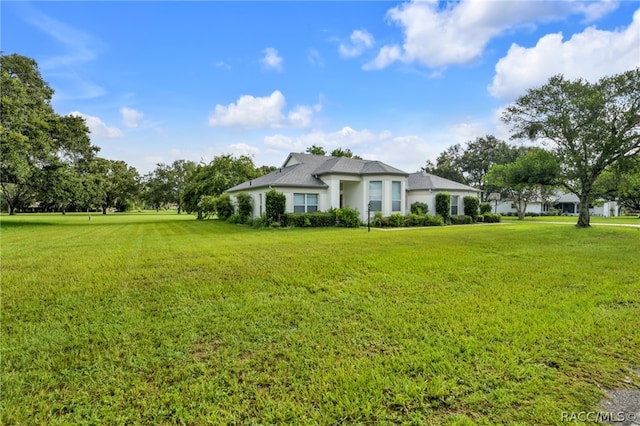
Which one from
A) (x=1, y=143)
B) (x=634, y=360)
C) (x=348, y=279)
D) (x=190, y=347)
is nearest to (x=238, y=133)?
(x=1, y=143)

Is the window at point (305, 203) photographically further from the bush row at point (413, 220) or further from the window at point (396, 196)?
the window at point (396, 196)

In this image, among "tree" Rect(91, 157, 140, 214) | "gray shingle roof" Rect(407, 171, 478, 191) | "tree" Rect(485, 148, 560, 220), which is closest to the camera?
"tree" Rect(485, 148, 560, 220)

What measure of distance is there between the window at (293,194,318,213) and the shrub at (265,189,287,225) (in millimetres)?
1358

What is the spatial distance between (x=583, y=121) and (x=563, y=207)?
139 feet

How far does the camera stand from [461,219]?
76.8ft

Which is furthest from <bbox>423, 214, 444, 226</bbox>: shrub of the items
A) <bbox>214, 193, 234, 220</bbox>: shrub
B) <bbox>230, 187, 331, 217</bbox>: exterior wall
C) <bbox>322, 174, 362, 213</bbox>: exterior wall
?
<bbox>214, 193, 234, 220</bbox>: shrub

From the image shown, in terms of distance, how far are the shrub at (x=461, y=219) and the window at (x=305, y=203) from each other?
10.7m

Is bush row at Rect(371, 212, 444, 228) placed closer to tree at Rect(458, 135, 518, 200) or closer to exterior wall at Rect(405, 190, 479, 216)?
exterior wall at Rect(405, 190, 479, 216)

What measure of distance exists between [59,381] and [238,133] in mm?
23194

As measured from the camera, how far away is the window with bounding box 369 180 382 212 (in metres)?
20.8

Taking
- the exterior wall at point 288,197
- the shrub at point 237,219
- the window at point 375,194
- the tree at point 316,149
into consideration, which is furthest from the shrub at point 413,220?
the tree at point 316,149

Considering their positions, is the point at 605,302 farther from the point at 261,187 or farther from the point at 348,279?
the point at 261,187

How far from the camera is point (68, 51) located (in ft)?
32.9

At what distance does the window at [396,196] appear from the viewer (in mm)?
21016
